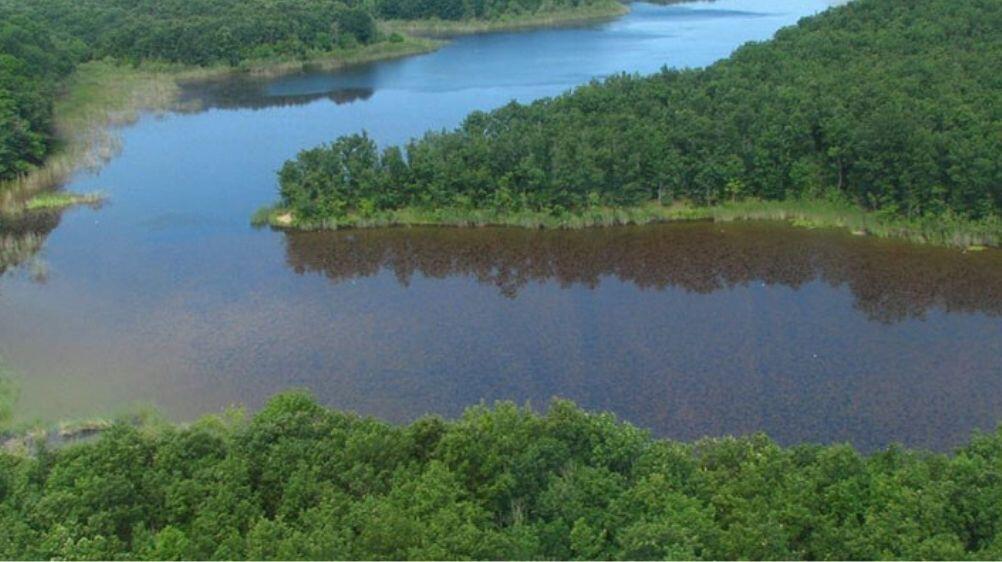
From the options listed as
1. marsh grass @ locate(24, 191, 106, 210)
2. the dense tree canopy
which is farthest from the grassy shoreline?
marsh grass @ locate(24, 191, 106, 210)

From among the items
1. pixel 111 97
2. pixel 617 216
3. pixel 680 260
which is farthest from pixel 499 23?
pixel 680 260

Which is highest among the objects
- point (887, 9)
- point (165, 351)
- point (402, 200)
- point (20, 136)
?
point (887, 9)

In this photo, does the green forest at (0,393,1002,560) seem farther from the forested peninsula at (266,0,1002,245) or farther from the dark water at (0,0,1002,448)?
the forested peninsula at (266,0,1002,245)

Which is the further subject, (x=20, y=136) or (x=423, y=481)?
(x=20, y=136)

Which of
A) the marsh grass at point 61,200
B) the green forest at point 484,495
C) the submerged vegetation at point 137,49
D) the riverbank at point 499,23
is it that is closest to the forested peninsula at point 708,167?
the marsh grass at point 61,200

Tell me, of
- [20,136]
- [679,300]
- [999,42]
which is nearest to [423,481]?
[679,300]

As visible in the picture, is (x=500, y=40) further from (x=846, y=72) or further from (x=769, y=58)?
(x=846, y=72)
